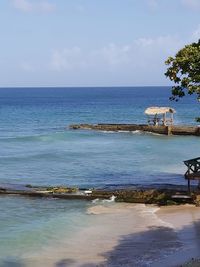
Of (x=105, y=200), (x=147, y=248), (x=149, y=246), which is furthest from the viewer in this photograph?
(x=105, y=200)

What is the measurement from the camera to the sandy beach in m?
19.2

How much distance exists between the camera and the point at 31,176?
38156mm

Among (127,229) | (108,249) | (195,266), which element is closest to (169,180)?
(127,229)

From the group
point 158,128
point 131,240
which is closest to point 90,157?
point 158,128

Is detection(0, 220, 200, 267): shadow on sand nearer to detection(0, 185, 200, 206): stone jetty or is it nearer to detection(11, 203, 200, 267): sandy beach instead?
detection(11, 203, 200, 267): sandy beach

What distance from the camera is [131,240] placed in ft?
72.1

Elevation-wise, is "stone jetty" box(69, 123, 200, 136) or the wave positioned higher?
"stone jetty" box(69, 123, 200, 136)

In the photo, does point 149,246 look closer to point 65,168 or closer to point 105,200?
point 105,200

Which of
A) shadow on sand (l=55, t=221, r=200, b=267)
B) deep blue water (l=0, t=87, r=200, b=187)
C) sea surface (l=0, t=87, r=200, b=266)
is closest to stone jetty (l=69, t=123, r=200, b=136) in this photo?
sea surface (l=0, t=87, r=200, b=266)

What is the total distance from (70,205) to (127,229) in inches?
224

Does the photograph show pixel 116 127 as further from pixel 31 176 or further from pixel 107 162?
pixel 31 176

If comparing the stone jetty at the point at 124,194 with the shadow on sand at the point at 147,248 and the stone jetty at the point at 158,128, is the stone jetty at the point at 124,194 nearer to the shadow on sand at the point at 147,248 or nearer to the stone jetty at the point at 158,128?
the shadow on sand at the point at 147,248

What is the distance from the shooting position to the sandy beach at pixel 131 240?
1923cm
